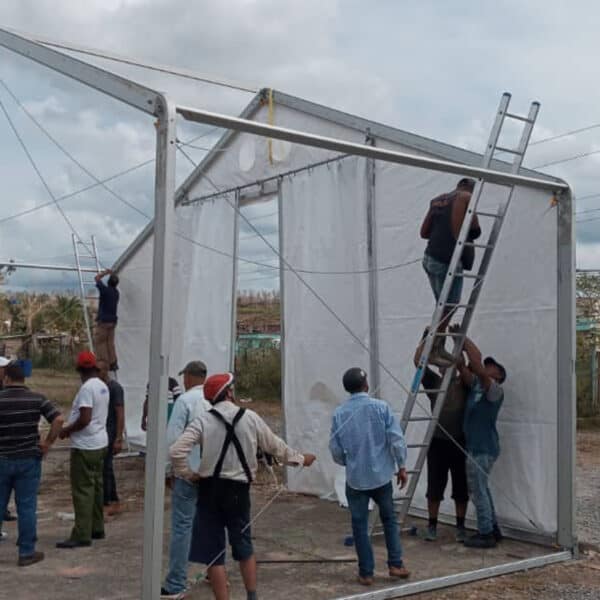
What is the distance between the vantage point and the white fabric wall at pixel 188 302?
33.6 feet

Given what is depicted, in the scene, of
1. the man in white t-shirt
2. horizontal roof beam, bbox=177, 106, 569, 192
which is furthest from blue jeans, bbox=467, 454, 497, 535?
the man in white t-shirt

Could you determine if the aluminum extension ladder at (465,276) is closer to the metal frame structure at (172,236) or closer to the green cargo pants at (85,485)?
the metal frame structure at (172,236)

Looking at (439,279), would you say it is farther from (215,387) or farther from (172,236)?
(172,236)

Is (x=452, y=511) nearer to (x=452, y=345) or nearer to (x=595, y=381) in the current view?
(x=452, y=345)

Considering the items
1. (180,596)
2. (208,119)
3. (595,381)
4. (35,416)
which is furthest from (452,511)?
(595,381)

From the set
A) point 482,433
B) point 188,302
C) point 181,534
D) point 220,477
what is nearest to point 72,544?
point 181,534

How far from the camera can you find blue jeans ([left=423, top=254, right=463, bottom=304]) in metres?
6.99

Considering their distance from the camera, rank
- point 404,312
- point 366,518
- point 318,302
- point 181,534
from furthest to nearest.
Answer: point 318,302 → point 404,312 → point 366,518 → point 181,534

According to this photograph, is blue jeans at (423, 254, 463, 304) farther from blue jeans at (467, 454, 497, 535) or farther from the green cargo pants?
the green cargo pants

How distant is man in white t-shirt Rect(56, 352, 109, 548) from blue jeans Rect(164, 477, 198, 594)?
4.64 feet

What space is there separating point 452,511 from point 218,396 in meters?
3.51

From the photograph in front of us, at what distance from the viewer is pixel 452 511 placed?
7.57m

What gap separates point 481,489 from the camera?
671cm

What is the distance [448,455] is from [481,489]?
17.6 inches
